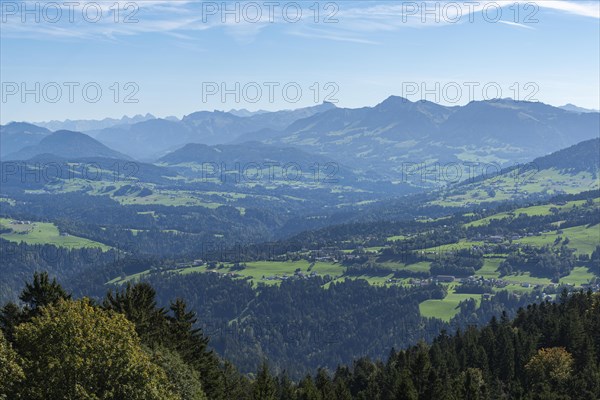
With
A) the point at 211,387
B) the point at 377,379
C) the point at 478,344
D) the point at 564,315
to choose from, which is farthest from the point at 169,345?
the point at 564,315

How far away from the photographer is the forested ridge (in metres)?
44.7

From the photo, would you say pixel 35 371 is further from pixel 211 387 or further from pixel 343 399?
pixel 343 399

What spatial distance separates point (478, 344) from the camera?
120 m

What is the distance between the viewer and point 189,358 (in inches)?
2990

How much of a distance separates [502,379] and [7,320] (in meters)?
73.0

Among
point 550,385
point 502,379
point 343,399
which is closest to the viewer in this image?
point 343,399

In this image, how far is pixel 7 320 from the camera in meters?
65.4

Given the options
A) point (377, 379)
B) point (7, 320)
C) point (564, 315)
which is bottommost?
point (377, 379)

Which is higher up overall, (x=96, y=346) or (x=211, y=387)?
(x=96, y=346)

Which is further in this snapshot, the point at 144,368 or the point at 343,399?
the point at 343,399

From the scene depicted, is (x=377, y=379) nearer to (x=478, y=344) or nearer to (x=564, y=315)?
(x=478, y=344)

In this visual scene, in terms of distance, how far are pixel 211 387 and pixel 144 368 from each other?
29944 mm

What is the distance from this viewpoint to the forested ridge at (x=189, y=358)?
44719mm

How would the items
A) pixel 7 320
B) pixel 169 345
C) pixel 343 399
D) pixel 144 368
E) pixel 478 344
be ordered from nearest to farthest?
pixel 144 368
pixel 7 320
pixel 169 345
pixel 343 399
pixel 478 344
